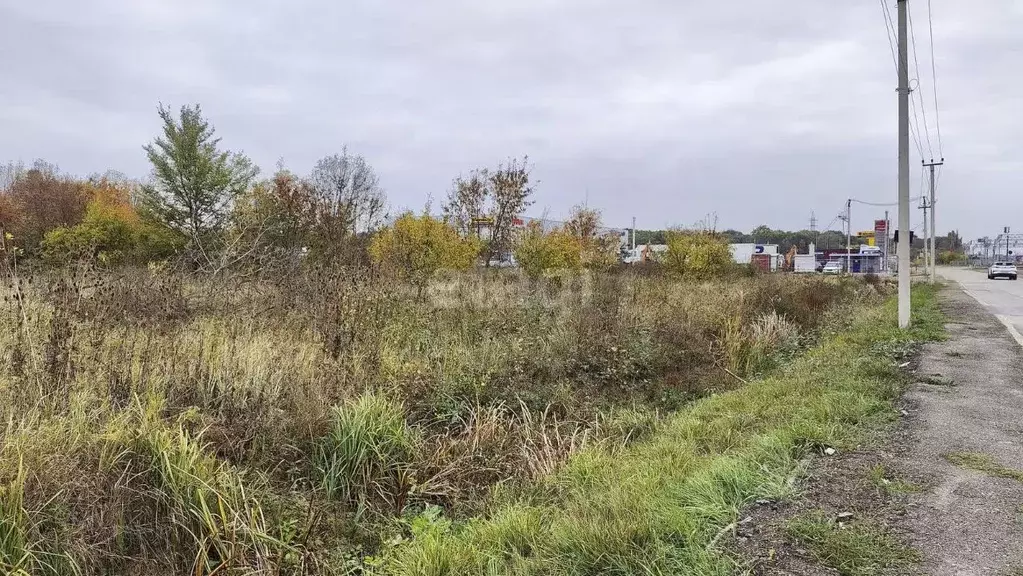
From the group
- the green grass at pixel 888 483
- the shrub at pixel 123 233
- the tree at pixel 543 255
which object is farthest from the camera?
the shrub at pixel 123 233

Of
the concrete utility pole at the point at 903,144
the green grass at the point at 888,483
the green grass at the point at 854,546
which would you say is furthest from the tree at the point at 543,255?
the green grass at the point at 854,546

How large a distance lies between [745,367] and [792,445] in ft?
18.0

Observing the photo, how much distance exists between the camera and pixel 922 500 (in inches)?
130

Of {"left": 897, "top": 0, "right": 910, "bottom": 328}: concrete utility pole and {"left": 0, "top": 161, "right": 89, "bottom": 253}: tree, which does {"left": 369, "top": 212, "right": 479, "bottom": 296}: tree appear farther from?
{"left": 0, "top": 161, "right": 89, "bottom": 253}: tree

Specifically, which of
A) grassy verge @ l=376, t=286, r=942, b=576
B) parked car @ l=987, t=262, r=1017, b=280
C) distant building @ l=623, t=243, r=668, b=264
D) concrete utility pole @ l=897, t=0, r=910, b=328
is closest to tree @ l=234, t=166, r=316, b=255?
grassy verge @ l=376, t=286, r=942, b=576

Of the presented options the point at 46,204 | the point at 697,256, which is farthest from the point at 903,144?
the point at 46,204

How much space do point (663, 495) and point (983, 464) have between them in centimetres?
228

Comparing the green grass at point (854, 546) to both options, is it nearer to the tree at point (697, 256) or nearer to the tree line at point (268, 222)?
the tree line at point (268, 222)

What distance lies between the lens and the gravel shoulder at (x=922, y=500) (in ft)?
8.78

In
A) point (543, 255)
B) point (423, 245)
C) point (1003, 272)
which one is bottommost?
point (1003, 272)

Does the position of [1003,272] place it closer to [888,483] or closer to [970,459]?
[970,459]

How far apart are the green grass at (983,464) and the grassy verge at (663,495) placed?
62 cm

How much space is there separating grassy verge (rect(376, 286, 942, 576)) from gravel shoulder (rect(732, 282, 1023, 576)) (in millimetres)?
190

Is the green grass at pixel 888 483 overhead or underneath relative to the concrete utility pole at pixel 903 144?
underneath
